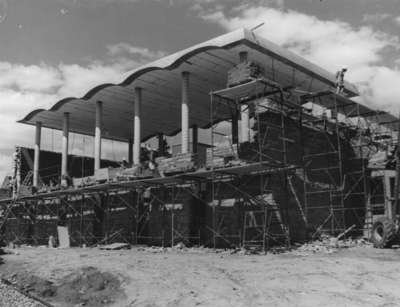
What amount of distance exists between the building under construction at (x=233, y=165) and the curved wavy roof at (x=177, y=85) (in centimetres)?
7

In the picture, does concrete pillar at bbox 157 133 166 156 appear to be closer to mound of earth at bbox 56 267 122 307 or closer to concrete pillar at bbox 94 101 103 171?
concrete pillar at bbox 94 101 103 171

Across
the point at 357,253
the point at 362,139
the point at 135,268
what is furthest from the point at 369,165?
the point at 135,268

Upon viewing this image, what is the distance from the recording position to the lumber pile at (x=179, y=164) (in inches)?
785

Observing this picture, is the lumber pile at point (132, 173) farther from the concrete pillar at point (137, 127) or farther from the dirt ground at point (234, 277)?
the dirt ground at point (234, 277)

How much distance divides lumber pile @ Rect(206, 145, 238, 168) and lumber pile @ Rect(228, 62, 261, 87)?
2488mm

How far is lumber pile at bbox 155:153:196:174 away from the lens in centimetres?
1994

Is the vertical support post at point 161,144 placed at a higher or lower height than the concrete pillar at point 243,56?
lower

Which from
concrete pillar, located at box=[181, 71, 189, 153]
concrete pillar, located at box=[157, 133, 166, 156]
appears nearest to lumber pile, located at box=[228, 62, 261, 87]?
concrete pillar, located at box=[181, 71, 189, 153]

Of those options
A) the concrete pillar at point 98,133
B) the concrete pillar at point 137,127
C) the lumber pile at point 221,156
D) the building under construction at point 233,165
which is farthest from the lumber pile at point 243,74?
the concrete pillar at point 98,133

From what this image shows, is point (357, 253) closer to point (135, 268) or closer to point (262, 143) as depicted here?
point (262, 143)

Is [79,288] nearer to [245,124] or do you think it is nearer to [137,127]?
[245,124]

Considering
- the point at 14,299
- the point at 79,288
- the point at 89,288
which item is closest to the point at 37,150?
the point at 79,288

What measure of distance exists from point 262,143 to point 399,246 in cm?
650

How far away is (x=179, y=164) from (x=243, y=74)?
14.4ft
